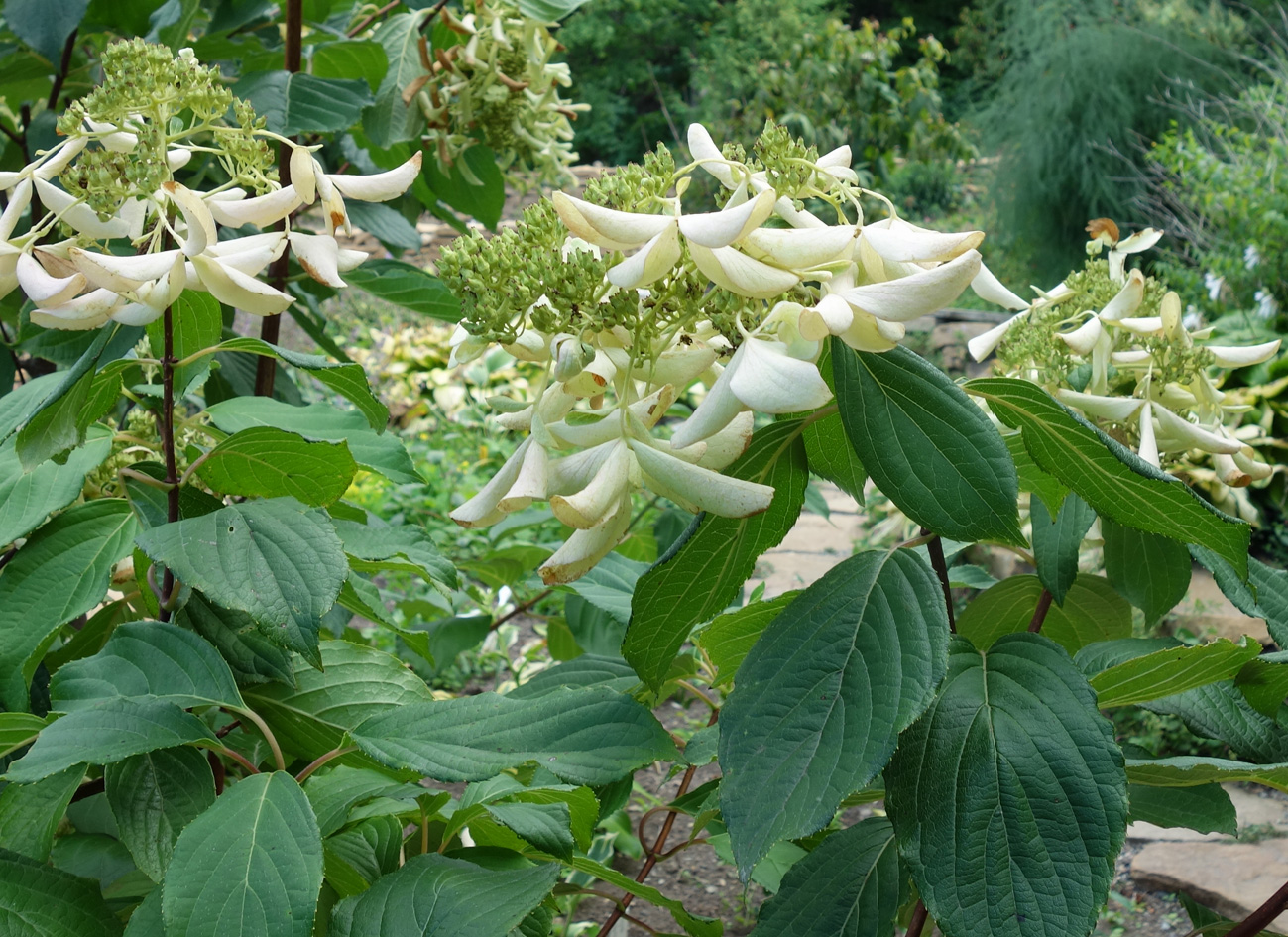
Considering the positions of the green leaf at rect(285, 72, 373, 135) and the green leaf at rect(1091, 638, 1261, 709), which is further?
the green leaf at rect(285, 72, 373, 135)

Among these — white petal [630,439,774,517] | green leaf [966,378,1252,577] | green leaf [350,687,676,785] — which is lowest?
green leaf [350,687,676,785]

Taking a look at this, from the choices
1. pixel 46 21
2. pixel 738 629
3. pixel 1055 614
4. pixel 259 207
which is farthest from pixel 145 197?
pixel 1055 614

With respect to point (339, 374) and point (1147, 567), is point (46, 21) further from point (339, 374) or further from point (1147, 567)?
point (1147, 567)

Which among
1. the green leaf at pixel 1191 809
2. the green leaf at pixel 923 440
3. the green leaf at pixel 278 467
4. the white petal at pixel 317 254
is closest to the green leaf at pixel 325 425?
the green leaf at pixel 278 467

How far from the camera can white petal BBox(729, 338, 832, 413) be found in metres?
0.45

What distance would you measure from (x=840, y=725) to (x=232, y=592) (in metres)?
0.38

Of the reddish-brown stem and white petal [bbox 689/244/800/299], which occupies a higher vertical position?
white petal [bbox 689/244/800/299]

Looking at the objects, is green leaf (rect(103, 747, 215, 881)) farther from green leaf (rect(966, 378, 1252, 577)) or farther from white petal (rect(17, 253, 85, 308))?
green leaf (rect(966, 378, 1252, 577))

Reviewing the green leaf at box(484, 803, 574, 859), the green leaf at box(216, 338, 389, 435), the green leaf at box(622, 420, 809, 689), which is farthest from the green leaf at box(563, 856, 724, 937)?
the green leaf at box(216, 338, 389, 435)

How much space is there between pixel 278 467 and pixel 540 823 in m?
0.33

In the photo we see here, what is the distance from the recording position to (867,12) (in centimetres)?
1274

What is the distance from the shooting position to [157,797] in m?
0.70

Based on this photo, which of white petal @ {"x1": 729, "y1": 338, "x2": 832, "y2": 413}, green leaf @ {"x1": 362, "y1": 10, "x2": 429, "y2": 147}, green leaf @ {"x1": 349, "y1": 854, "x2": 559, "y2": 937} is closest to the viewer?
white petal @ {"x1": 729, "y1": 338, "x2": 832, "y2": 413}

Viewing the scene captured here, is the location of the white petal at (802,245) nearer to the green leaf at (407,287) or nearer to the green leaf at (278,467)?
the green leaf at (278,467)
